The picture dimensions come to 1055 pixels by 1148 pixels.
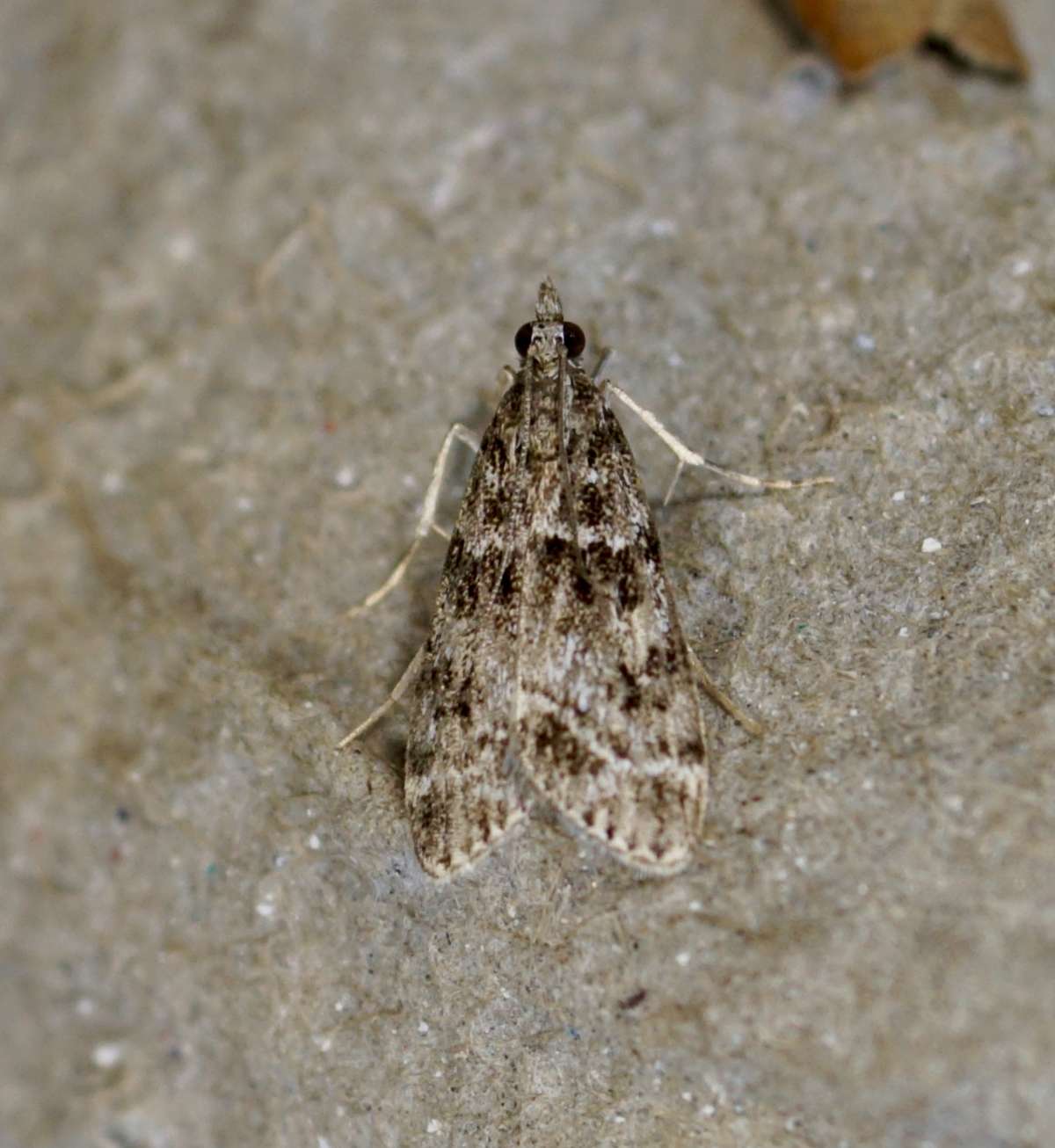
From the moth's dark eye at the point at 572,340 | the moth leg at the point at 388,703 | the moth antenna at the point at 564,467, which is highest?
the moth's dark eye at the point at 572,340

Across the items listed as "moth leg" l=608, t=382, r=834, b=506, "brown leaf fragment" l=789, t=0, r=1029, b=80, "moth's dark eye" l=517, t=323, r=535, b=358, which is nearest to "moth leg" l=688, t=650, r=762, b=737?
"moth leg" l=608, t=382, r=834, b=506

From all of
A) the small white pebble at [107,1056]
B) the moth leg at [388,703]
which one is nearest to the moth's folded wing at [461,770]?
the moth leg at [388,703]

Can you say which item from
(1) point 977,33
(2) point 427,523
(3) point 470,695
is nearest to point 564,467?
(2) point 427,523

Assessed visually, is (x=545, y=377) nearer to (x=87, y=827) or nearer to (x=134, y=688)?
(x=134, y=688)

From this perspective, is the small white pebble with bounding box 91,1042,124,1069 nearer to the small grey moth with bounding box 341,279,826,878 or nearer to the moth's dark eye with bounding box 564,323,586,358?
the small grey moth with bounding box 341,279,826,878

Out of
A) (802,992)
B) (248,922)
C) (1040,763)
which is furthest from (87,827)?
(1040,763)

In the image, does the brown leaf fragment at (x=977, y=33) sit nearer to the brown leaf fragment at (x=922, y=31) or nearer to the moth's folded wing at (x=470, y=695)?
the brown leaf fragment at (x=922, y=31)
